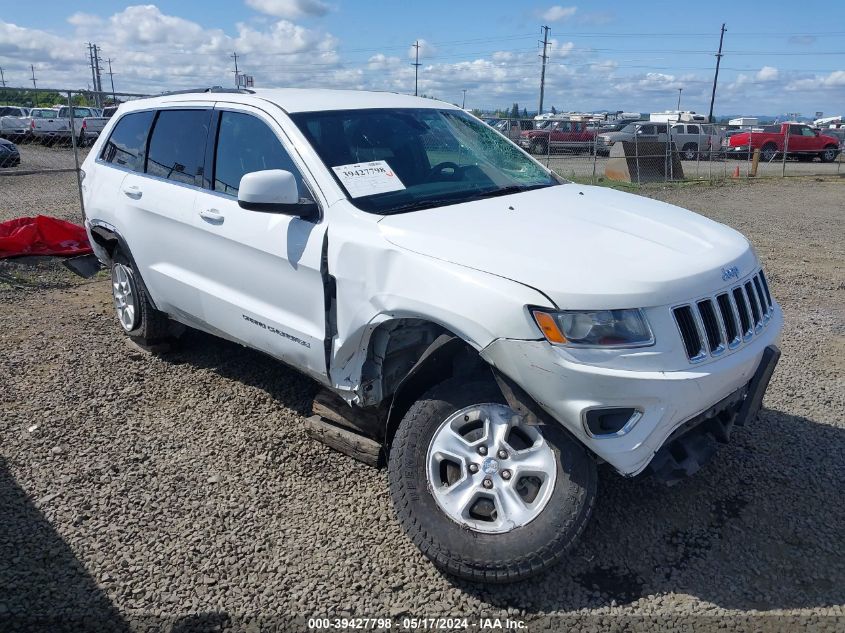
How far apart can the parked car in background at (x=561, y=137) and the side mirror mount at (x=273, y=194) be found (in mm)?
25176

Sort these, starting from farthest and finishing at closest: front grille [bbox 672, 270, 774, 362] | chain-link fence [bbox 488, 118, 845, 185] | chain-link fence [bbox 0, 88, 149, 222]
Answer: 1. chain-link fence [bbox 488, 118, 845, 185]
2. chain-link fence [bbox 0, 88, 149, 222]
3. front grille [bbox 672, 270, 774, 362]

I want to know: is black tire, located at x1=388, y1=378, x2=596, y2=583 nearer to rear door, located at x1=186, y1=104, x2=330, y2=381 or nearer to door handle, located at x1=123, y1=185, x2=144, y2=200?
rear door, located at x1=186, y1=104, x2=330, y2=381

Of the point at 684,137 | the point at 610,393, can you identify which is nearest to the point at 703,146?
the point at 684,137

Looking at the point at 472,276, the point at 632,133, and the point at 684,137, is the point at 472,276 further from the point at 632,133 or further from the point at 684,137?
the point at 684,137

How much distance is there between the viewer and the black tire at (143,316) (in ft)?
17.0

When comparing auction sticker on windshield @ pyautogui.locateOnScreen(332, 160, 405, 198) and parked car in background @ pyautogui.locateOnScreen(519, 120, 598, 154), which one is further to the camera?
parked car in background @ pyautogui.locateOnScreen(519, 120, 598, 154)

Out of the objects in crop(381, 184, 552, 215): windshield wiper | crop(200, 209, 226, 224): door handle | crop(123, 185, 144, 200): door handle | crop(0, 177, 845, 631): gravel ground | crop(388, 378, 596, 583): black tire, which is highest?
crop(381, 184, 552, 215): windshield wiper

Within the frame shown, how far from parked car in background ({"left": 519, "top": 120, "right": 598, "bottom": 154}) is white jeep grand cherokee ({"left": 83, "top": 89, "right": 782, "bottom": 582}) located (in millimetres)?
24508

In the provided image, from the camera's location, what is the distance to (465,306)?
9.25 ft

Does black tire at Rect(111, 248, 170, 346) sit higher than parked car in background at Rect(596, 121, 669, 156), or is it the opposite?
parked car in background at Rect(596, 121, 669, 156)

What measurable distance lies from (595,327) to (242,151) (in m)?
2.40

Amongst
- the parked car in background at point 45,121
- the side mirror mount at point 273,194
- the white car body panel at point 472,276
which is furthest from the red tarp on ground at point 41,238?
the parked car in background at point 45,121

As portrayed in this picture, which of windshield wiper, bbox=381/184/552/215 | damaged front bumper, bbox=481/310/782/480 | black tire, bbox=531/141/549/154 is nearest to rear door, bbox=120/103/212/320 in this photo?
windshield wiper, bbox=381/184/552/215

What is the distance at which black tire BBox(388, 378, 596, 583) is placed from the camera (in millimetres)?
2844
